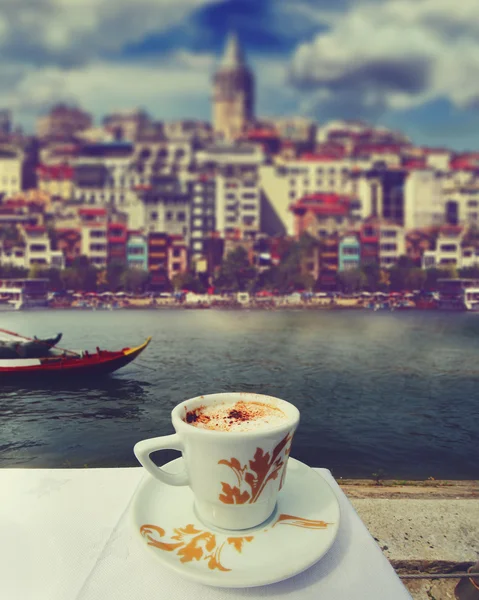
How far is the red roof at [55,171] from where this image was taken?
2.94 m

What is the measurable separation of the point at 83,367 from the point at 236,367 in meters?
0.73

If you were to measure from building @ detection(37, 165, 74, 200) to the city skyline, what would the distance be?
0.31 meters

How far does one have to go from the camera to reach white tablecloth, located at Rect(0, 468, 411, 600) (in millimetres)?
711

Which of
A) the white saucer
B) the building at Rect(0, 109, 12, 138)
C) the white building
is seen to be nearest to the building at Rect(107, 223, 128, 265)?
the building at Rect(0, 109, 12, 138)

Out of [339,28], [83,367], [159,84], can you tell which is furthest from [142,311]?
[339,28]

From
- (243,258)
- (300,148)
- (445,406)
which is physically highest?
(300,148)

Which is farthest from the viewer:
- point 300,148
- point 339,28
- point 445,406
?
point 300,148

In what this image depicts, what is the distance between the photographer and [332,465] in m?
2.15

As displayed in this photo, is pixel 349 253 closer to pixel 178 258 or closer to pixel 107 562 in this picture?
pixel 178 258

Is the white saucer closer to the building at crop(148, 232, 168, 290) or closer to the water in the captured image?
the water

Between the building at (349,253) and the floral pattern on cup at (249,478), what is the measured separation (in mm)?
2101

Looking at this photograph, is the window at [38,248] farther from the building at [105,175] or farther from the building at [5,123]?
the building at [5,123]

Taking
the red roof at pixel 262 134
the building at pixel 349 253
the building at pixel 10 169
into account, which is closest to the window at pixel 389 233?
the building at pixel 349 253

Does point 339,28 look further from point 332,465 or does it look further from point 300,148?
point 332,465
